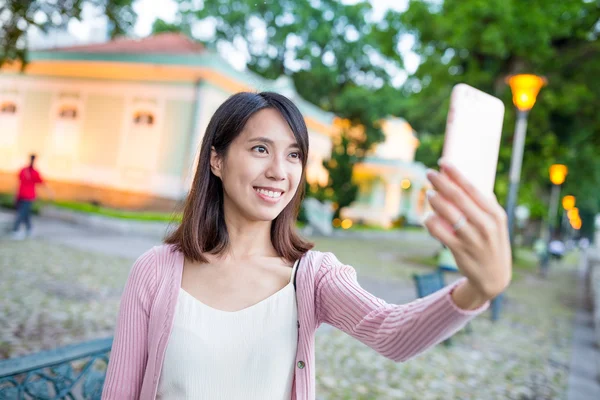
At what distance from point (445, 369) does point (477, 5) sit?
9.95 meters

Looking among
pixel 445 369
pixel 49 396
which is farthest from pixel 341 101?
pixel 49 396

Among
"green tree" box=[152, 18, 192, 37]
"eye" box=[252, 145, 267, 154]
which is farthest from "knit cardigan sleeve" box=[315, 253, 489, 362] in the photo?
"green tree" box=[152, 18, 192, 37]

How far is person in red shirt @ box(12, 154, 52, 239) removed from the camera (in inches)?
385

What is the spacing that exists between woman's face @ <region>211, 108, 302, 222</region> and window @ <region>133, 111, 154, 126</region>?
16.8 metres

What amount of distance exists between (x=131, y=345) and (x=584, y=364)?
641cm

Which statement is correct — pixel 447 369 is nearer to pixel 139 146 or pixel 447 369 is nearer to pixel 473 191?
pixel 473 191

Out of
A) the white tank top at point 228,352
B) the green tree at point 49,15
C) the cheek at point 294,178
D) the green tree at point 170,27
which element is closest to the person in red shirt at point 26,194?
the green tree at point 49,15

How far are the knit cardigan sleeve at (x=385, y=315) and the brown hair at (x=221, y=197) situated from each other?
9.1 inches

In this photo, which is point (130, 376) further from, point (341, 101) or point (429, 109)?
point (341, 101)

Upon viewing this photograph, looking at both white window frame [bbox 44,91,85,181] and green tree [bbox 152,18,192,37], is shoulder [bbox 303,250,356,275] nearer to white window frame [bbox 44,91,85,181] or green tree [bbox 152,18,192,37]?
white window frame [bbox 44,91,85,181]

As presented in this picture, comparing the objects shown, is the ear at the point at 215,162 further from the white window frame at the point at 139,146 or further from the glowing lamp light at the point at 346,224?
the glowing lamp light at the point at 346,224

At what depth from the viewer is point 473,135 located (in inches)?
29.0

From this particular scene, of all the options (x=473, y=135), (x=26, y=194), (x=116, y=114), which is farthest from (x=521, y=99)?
(x=116, y=114)

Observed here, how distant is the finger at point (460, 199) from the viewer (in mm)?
718
